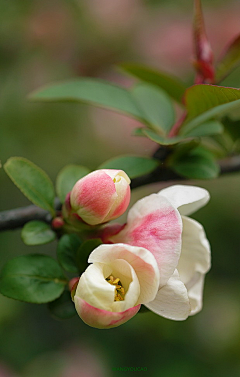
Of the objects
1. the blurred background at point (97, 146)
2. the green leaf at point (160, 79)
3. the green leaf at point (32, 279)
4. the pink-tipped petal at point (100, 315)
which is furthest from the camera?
the blurred background at point (97, 146)

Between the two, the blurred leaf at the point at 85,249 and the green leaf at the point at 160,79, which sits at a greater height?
the green leaf at the point at 160,79

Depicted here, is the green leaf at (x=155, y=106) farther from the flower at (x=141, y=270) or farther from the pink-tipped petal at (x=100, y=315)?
the pink-tipped petal at (x=100, y=315)

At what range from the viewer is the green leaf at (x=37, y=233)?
0.54 metres

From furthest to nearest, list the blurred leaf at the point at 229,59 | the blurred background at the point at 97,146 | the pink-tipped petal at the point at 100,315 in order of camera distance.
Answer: the blurred background at the point at 97,146, the blurred leaf at the point at 229,59, the pink-tipped petal at the point at 100,315

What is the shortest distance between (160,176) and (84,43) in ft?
3.86

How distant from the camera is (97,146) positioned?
1.70 m

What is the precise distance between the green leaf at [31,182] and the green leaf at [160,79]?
362mm

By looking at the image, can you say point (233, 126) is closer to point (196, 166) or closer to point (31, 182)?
point (196, 166)

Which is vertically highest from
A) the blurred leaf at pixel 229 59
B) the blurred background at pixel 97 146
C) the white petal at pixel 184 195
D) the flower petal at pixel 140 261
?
the blurred leaf at pixel 229 59

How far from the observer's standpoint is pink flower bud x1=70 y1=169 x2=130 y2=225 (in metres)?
0.47

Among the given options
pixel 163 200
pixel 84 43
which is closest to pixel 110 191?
pixel 163 200

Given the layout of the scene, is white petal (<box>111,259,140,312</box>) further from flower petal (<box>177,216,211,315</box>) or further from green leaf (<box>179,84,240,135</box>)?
green leaf (<box>179,84,240,135</box>)

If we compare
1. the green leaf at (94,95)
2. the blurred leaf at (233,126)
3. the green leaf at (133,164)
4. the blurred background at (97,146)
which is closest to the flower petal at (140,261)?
the green leaf at (133,164)

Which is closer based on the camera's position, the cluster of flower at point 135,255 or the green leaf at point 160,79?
the cluster of flower at point 135,255
